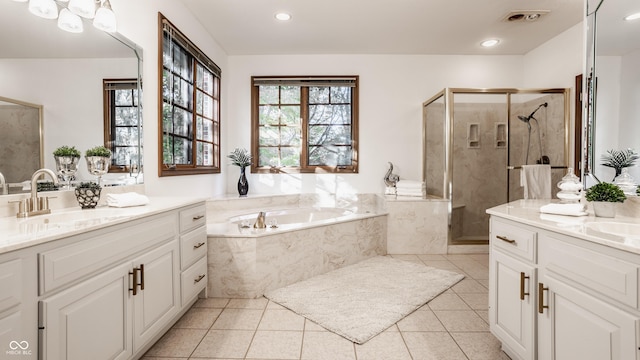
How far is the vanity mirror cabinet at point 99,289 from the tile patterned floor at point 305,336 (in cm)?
19

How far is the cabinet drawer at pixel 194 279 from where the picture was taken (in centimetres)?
196

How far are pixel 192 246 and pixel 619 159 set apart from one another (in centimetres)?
253

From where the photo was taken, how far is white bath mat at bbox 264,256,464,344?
2.02m

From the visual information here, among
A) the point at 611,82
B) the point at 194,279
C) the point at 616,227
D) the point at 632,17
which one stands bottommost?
the point at 194,279

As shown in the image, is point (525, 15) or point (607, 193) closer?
point (607, 193)

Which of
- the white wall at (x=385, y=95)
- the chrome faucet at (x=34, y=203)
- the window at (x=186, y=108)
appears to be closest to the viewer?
the chrome faucet at (x=34, y=203)

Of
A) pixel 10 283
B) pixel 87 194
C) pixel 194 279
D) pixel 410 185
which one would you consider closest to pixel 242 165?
pixel 194 279

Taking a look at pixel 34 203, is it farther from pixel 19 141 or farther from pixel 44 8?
pixel 44 8

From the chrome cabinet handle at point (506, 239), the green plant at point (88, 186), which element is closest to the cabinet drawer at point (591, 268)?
the chrome cabinet handle at point (506, 239)

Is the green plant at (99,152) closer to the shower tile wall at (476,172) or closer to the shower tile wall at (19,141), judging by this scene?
the shower tile wall at (19,141)

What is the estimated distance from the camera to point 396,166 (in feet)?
13.5

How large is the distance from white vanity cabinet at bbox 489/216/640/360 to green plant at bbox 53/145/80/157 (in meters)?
2.33

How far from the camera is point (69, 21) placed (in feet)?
5.45

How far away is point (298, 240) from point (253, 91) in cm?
230
